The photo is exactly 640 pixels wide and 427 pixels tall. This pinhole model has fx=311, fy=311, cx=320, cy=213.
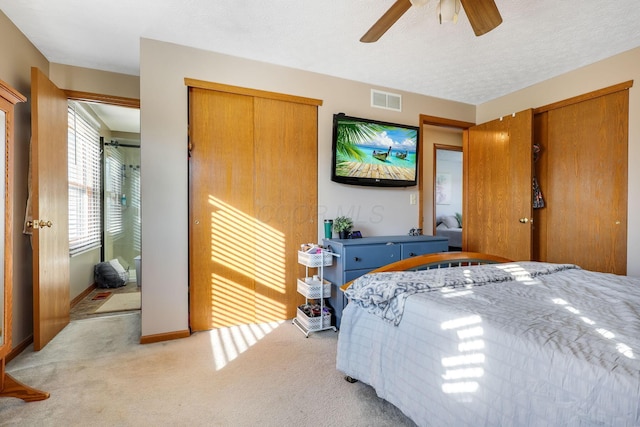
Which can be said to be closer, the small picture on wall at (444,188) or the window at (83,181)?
the window at (83,181)

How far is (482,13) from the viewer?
1.74 m

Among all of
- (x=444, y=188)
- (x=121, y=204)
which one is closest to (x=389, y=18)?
(x=121, y=204)

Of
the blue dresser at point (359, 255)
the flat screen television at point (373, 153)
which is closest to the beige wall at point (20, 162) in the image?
the blue dresser at point (359, 255)

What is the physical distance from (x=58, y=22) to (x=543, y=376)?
139 inches

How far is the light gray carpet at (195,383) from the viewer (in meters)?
1.59

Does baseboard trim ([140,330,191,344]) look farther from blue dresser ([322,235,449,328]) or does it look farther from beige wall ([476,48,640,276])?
beige wall ([476,48,640,276])

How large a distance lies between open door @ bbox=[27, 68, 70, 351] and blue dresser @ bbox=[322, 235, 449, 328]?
2.31m

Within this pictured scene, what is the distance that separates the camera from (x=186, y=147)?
2.68m

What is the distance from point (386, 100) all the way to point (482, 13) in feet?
5.83

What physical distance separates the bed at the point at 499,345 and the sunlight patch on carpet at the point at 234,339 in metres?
0.94

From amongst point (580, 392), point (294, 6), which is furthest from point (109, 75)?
point (580, 392)

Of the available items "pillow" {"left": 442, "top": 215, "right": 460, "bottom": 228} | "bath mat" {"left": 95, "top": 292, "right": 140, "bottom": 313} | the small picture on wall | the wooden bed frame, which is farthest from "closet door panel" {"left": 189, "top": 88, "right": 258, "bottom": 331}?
the small picture on wall

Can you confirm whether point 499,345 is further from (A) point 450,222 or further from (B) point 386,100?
(A) point 450,222

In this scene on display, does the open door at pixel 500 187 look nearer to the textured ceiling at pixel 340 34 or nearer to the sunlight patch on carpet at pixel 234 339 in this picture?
the textured ceiling at pixel 340 34
